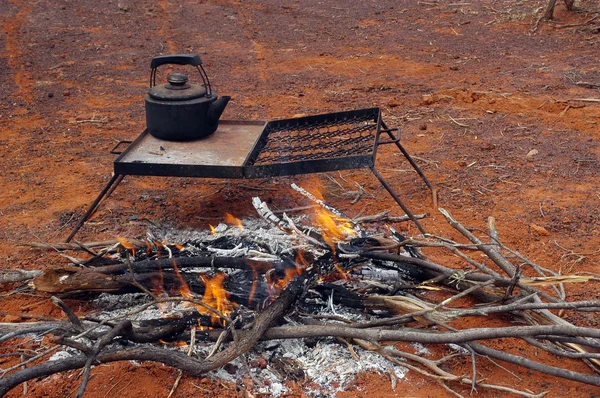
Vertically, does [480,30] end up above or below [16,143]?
above

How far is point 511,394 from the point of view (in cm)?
290

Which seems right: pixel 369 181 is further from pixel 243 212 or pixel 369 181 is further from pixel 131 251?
pixel 131 251

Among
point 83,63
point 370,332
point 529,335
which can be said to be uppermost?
point 529,335

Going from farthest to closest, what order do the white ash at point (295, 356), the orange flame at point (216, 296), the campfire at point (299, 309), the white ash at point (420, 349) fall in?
the orange flame at point (216, 296), the white ash at point (420, 349), the white ash at point (295, 356), the campfire at point (299, 309)

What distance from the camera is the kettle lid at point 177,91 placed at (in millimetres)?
4320

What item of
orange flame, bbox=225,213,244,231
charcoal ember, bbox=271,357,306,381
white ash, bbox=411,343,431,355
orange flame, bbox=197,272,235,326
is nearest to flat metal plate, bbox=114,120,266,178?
orange flame, bbox=225,213,244,231

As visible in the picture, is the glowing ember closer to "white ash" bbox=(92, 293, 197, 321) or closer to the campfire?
the campfire

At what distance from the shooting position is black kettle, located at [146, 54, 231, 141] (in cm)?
430

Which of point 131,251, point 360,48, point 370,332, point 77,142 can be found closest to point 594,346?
point 370,332

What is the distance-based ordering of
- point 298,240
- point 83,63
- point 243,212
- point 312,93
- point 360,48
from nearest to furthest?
point 298,240
point 243,212
point 312,93
point 83,63
point 360,48

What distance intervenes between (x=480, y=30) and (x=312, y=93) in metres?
4.48

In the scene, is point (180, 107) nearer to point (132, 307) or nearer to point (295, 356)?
point (132, 307)

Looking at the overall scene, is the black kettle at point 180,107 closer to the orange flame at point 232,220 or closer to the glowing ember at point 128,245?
the orange flame at point 232,220

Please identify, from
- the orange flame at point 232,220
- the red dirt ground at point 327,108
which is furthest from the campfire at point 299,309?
the orange flame at point 232,220
